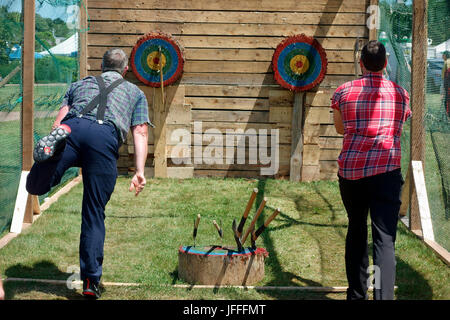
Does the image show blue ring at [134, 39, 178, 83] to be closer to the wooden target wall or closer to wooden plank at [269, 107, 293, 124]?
the wooden target wall

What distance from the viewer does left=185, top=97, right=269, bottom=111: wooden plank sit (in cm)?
943

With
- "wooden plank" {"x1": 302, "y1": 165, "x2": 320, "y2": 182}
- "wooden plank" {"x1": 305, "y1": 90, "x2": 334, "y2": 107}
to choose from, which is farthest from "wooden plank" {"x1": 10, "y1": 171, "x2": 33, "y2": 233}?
"wooden plank" {"x1": 305, "y1": 90, "x2": 334, "y2": 107}

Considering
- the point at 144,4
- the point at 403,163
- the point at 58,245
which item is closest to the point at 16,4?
the point at 58,245

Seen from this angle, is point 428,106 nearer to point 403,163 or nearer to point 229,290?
point 403,163

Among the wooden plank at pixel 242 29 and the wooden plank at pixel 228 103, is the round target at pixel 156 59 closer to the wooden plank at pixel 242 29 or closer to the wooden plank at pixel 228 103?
the wooden plank at pixel 242 29

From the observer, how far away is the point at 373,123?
3992 millimetres

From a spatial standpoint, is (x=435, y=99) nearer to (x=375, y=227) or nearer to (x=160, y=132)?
(x=375, y=227)

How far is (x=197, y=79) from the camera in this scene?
9.42 metres

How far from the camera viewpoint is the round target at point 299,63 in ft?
29.9

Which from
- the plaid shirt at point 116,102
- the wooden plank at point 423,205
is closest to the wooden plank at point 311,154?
the wooden plank at point 423,205

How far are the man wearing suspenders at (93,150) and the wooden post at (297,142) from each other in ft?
16.7

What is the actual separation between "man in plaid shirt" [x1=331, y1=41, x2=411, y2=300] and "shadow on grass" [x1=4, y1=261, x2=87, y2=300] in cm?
205

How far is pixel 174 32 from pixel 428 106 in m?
4.18

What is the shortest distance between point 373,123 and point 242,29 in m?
5.63
